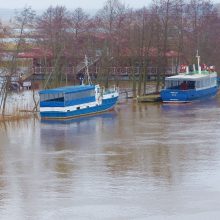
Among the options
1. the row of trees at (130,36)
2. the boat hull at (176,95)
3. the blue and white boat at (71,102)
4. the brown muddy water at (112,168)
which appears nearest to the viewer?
the brown muddy water at (112,168)

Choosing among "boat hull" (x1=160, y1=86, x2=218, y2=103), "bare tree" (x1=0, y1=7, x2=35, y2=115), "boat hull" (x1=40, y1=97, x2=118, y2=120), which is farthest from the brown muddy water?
"boat hull" (x1=160, y1=86, x2=218, y2=103)

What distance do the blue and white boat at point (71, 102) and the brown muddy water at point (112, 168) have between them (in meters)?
1.03

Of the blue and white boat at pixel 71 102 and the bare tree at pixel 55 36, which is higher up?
the bare tree at pixel 55 36

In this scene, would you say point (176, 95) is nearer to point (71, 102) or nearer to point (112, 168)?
point (71, 102)

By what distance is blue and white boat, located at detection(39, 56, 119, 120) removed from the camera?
35594 millimetres

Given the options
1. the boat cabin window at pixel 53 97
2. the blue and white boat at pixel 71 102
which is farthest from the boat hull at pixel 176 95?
the boat cabin window at pixel 53 97

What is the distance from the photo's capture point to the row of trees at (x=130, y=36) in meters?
48.9

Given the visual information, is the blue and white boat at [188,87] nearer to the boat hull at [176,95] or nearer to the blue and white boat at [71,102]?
the boat hull at [176,95]

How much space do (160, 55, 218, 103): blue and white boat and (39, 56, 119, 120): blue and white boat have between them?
539 centimetres

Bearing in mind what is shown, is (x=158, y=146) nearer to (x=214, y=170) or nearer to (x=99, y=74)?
(x=214, y=170)

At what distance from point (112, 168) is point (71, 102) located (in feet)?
44.1

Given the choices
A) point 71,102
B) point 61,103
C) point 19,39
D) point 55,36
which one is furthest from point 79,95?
point 55,36

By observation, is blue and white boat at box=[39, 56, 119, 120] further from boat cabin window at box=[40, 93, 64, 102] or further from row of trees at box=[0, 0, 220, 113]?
row of trees at box=[0, 0, 220, 113]

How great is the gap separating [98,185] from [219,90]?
33.4 meters
